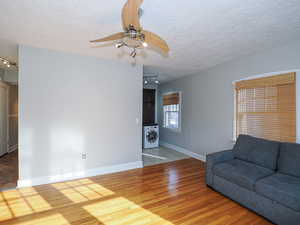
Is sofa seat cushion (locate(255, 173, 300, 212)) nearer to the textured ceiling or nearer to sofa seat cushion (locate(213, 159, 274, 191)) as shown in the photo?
sofa seat cushion (locate(213, 159, 274, 191))

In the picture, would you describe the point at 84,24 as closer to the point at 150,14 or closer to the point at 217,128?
the point at 150,14

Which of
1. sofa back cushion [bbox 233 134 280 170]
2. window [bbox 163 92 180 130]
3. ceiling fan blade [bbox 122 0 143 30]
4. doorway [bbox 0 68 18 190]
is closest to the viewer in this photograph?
ceiling fan blade [bbox 122 0 143 30]

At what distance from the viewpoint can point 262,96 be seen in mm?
2943

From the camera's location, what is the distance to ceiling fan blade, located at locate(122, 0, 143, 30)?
1301mm

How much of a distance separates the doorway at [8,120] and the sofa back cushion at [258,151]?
4.94 m

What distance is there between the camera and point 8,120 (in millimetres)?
4793

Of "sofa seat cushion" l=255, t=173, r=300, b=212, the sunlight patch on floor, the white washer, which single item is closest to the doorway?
the sunlight patch on floor

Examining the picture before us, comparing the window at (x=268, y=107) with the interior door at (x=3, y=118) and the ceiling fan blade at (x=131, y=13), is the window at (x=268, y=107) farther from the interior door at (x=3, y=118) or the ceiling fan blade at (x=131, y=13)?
the interior door at (x=3, y=118)

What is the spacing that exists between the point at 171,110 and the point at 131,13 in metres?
4.65

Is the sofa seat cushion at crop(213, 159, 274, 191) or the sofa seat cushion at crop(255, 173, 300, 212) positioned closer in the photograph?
the sofa seat cushion at crop(255, 173, 300, 212)

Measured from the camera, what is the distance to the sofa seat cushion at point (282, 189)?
5.69ft

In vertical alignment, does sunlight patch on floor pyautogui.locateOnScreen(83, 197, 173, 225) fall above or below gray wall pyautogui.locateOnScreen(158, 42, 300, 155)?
below

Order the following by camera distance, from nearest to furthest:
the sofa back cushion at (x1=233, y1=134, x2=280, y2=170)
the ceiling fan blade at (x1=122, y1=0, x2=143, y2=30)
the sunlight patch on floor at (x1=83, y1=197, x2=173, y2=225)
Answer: the ceiling fan blade at (x1=122, y1=0, x2=143, y2=30), the sunlight patch on floor at (x1=83, y1=197, x2=173, y2=225), the sofa back cushion at (x1=233, y1=134, x2=280, y2=170)

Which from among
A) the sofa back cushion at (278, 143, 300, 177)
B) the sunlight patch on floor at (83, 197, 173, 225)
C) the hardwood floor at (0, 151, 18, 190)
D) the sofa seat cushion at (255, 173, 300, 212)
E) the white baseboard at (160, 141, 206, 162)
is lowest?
the sunlight patch on floor at (83, 197, 173, 225)
